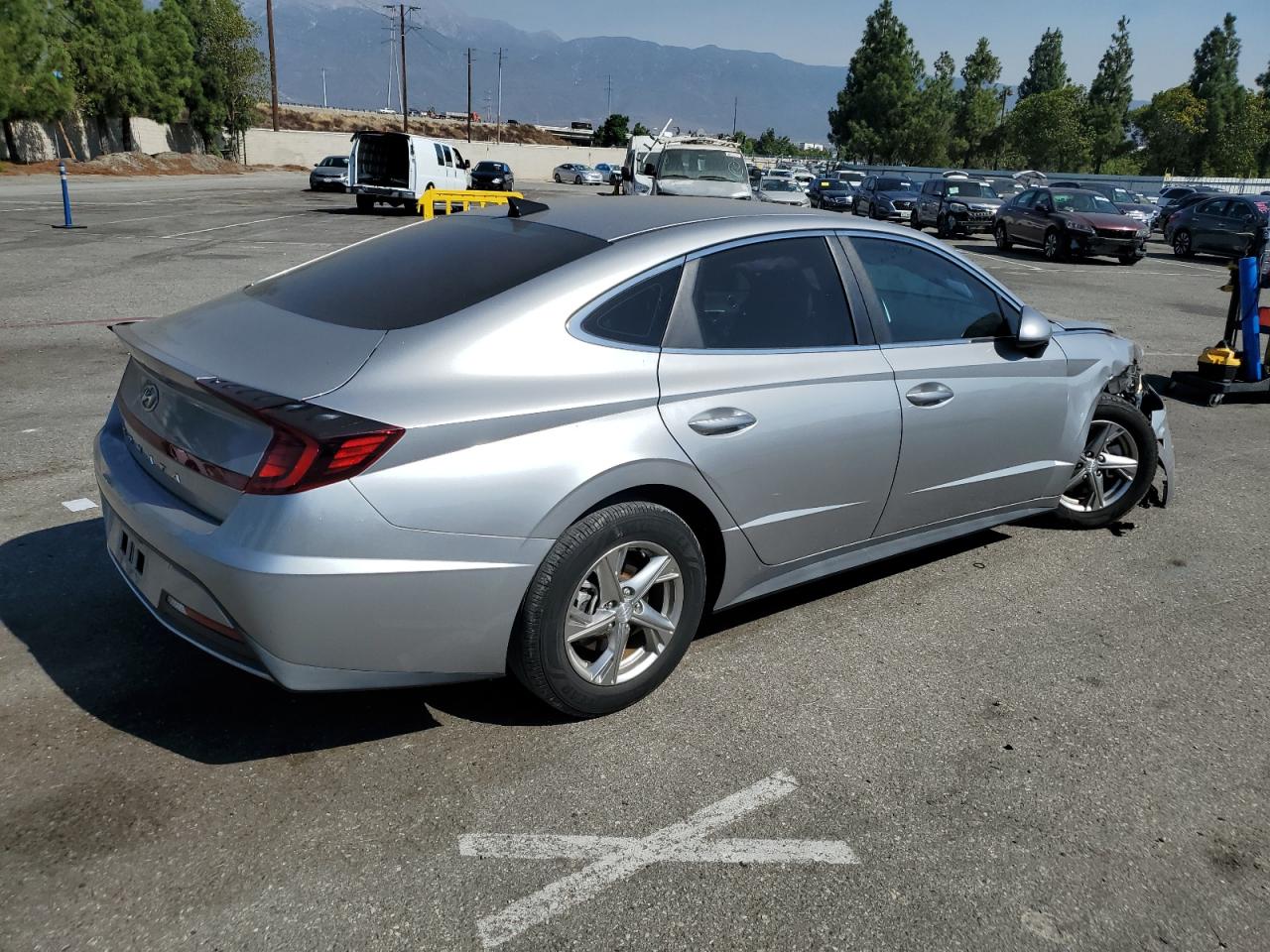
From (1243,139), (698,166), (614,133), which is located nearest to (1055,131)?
(1243,139)

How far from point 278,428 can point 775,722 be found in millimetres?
1835

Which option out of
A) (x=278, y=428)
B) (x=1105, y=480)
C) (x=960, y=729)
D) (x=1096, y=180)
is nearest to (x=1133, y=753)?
(x=960, y=729)

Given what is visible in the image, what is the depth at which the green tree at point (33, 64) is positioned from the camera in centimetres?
4597

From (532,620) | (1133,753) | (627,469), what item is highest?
(627,469)

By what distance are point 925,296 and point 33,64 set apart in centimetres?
5439

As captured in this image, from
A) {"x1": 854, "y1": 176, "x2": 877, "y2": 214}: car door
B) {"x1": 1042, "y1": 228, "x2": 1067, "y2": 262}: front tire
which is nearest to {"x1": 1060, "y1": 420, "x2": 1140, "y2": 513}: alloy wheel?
{"x1": 1042, "y1": 228, "x2": 1067, "y2": 262}: front tire

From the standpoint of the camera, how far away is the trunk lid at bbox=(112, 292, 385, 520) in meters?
2.98

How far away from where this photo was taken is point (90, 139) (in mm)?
56031

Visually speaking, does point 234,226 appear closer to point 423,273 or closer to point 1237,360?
point 1237,360

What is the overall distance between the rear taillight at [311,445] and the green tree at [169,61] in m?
62.0

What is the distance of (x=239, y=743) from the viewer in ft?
10.7

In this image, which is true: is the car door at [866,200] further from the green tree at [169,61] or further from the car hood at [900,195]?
the green tree at [169,61]

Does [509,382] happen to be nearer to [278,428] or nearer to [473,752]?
[278,428]

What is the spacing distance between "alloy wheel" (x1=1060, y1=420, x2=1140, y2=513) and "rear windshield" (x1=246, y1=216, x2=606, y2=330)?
9.90 feet
